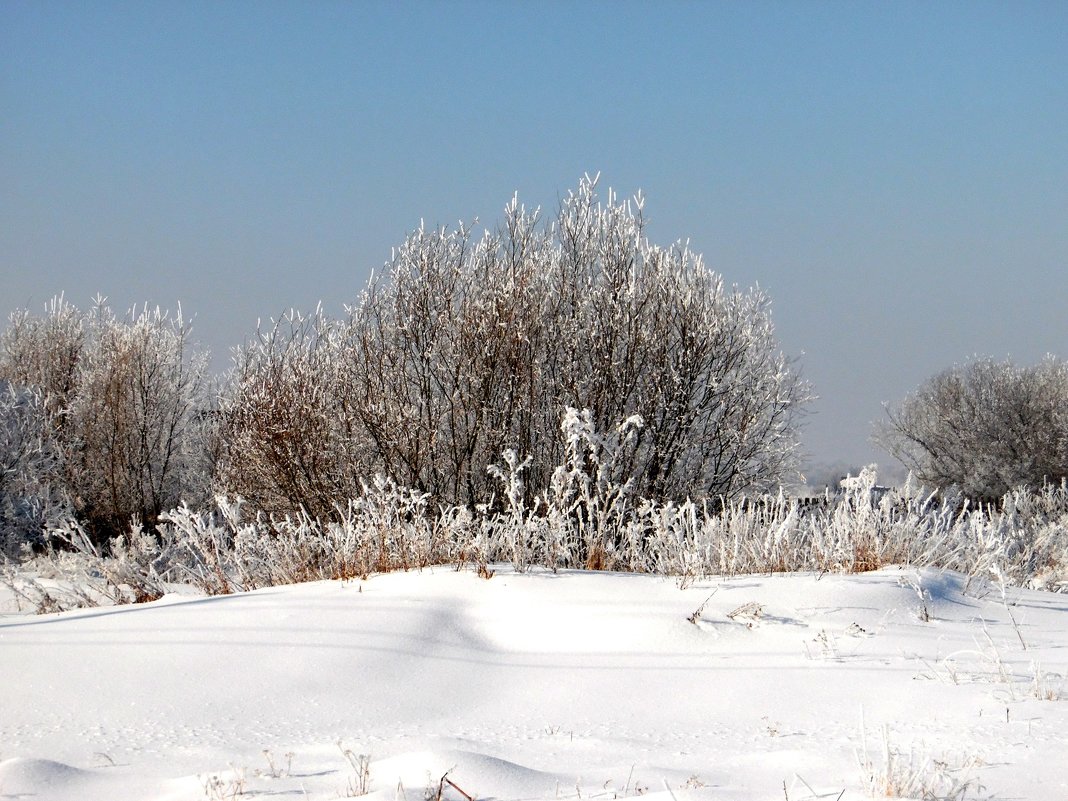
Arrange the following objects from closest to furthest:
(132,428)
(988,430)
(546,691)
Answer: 1. (546,691)
2. (132,428)
3. (988,430)

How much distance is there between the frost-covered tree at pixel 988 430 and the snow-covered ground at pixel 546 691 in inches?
609

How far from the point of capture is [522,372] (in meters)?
9.32

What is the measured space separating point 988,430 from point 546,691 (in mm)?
19136

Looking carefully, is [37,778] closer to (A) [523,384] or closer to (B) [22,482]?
(A) [523,384]

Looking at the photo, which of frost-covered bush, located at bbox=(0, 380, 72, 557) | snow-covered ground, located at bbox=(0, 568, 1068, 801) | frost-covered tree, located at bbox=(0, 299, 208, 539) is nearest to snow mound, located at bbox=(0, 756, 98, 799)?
snow-covered ground, located at bbox=(0, 568, 1068, 801)

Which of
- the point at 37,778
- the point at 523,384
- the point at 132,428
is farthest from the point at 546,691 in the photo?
the point at 132,428

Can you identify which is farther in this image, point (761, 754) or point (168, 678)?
point (168, 678)

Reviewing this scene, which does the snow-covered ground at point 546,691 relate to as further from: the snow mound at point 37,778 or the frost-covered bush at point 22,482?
the frost-covered bush at point 22,482

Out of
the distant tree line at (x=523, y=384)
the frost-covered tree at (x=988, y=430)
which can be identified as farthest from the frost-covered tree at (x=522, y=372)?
the frost-covered tree at (x=988, y=430)

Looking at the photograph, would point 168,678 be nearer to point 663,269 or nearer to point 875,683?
point 875,683

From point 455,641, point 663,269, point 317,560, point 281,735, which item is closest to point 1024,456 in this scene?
point 663,269

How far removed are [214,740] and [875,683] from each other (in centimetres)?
263

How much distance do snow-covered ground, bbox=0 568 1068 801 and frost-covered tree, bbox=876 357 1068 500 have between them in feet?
50.7

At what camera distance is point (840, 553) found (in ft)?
19.8
